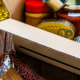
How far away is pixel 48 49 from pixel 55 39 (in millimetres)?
53

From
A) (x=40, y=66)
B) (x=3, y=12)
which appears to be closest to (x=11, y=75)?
(x=40, y=66)

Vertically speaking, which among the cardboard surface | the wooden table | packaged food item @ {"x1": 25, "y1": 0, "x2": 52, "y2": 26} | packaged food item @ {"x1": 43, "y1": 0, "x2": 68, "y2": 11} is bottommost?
the wooden table

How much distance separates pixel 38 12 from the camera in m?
0.60

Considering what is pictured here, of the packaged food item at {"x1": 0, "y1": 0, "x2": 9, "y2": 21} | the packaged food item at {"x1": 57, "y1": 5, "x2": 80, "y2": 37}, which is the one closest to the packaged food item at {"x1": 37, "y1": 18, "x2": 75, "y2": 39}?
the packaged food item at {"x1": 57, "y1": 5, "x2": 80, "y2": 37}

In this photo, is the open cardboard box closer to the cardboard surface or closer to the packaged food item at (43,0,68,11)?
the cardboard surface

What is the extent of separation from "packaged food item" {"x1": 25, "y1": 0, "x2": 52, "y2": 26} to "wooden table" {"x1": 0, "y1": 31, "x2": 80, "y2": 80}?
0.19 meters

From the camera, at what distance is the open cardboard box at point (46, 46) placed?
394 millimetres

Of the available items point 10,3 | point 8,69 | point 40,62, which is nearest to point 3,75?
point 8,69

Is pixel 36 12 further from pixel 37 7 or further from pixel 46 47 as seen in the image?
pixel 46 47

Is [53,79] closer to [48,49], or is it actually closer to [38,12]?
[48,49]

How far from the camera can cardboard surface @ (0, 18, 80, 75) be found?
0.39 meters

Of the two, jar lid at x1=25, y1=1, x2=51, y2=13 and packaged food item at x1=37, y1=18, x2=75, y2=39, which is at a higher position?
jar lid at x1=25, y1=1, x2=51, y2=13

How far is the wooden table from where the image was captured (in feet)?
1.51

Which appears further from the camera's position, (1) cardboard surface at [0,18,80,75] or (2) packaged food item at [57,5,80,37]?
(2) packaged food item at [57,5,80,37]
